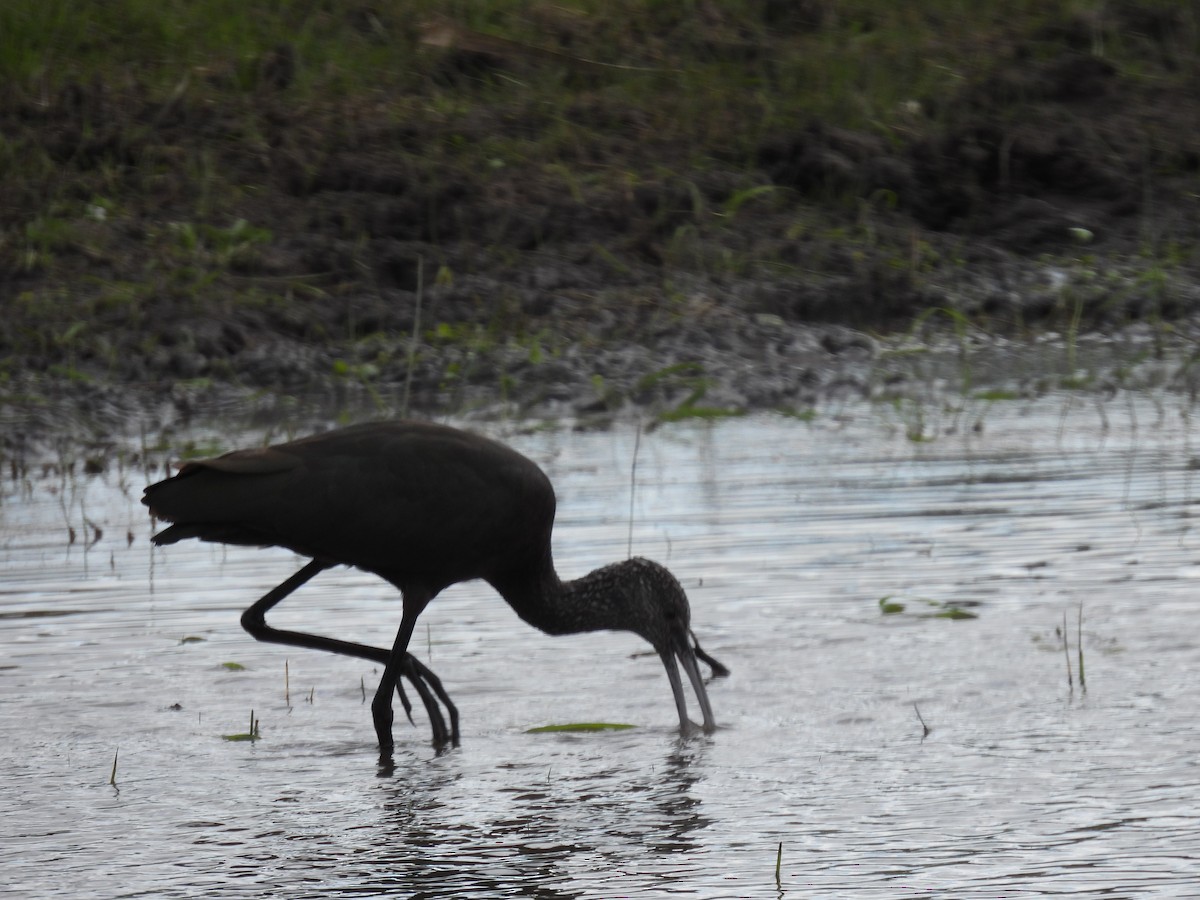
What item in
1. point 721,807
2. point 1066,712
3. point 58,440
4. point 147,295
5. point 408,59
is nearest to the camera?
point 721,807

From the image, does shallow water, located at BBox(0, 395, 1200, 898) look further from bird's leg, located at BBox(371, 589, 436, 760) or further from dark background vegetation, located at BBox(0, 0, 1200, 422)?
dark background vegetation, located at BBox(0, 0, 1200, 422)

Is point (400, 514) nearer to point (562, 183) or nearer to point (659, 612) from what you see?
point (659, 612)

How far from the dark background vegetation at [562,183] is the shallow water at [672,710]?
9.15ft

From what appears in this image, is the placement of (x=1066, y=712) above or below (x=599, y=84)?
below

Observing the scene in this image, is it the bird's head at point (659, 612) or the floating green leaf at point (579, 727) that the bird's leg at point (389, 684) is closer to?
the floating green leaf at point (579, 727)

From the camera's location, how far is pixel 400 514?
16.5 ft

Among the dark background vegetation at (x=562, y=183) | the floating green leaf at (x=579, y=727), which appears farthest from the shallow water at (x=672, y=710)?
the dark background vegetation at (x=562, y=183)

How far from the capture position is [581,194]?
41.1 ft

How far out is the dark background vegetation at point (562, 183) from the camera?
10.7m

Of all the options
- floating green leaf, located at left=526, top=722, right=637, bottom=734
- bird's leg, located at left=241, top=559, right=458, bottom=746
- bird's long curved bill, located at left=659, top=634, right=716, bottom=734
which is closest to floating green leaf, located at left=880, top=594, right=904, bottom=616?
bird's long curved bill, located at left=659, top=634, right=716, bottom=734

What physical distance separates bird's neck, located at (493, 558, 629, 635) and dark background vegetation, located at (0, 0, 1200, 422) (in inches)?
175

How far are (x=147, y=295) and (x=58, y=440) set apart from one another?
1.98m

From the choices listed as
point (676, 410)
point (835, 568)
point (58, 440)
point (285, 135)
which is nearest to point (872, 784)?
point (835, 568)

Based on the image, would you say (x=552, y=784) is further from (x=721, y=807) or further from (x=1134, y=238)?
(x=1134, y=238)
